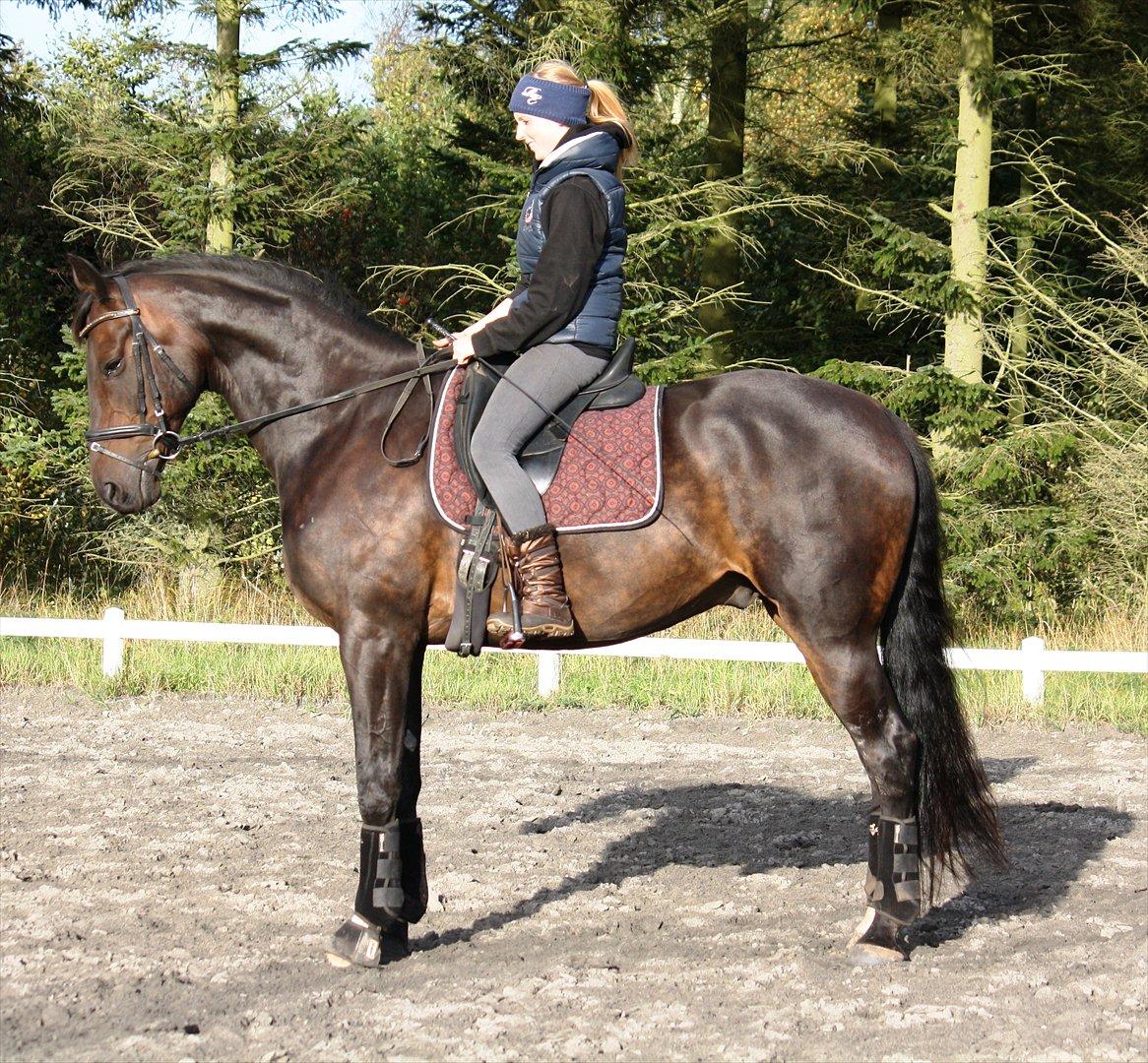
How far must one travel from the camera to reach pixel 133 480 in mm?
4945

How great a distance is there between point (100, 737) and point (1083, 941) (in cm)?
652

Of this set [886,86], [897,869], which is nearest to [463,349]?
[897,869]

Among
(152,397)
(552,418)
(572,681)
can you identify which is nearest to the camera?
(552,418)

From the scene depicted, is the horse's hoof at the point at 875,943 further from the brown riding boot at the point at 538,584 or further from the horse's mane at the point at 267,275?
the horse's mane at the point at 267,275

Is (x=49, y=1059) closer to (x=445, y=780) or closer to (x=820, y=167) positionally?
(x=445, y=780)

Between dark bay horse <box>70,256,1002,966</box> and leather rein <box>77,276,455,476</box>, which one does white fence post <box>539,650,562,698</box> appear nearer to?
dark bay horse <box>70,256,1002,966</box>

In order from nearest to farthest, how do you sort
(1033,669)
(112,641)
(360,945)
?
(360,945), (1033,669), (112,641)

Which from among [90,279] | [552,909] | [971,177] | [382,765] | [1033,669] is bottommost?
[552,909]

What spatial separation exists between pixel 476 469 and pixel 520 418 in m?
0.25

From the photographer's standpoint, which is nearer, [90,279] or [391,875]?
[391,875]

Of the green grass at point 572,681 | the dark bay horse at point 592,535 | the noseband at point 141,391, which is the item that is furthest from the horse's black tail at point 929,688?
the green grass at point 572,681

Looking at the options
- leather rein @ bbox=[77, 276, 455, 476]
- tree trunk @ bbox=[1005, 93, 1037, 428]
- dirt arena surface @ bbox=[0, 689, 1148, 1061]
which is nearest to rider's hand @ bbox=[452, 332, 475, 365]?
leather rein @ bbox=[77, 276, 455, 476]

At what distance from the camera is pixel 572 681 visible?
11016 mm

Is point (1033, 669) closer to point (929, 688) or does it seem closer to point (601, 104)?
point (929, 688)
